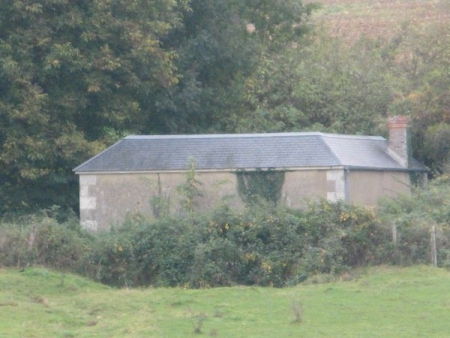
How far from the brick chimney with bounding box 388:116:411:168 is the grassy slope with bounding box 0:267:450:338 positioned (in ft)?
25.8

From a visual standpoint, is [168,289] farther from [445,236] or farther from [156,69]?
[156,69]

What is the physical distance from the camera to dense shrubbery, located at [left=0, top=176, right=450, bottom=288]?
23156 mm

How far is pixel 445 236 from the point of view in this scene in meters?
23.3

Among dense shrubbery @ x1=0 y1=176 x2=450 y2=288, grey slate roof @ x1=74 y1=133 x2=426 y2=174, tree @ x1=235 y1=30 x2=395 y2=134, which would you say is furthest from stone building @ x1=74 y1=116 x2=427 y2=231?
tree @ x1=235 y1=30 x2=395 y2=134

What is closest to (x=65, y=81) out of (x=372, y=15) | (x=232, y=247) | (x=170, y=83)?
(x=170, y=83)

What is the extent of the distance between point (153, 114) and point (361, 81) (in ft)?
30.9

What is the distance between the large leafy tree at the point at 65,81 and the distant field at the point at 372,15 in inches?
1370

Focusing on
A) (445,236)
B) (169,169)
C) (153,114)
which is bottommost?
(445,236)

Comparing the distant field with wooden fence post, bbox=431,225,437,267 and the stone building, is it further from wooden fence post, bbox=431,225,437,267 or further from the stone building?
wooden fence post, bbox=431,225,437,267

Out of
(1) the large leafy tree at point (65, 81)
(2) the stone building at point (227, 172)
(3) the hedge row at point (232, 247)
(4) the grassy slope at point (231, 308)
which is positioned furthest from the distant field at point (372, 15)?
(4) the grassy slope at point (231, 308)

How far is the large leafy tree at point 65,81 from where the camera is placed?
3066cm

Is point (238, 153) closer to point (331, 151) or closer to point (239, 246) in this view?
point (331, 151)

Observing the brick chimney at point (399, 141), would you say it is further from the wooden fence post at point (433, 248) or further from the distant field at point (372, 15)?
the distant field at point (372, 15)

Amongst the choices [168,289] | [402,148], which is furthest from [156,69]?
[168,289]
